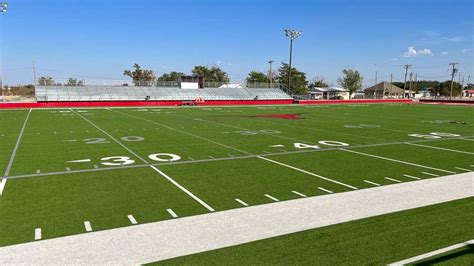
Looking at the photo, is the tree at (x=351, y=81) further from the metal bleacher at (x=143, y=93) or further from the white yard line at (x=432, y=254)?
the white yard line at (x=432, y=254)

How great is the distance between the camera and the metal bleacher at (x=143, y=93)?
48728 millimetres

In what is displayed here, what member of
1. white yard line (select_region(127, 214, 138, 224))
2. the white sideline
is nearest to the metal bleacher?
white yard line (select_region(127, 214, 138, 224))

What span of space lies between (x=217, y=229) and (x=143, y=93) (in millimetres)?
50274

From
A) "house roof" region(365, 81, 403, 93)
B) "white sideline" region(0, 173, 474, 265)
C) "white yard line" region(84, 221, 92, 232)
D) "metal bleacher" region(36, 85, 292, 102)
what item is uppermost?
"house roof" region(365, 81, 403, 93)

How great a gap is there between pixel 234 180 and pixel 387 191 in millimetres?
3476

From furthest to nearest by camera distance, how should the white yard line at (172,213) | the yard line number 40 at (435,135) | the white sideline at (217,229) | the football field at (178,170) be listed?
the yard line number 40 at (435,135), the football field at (178,170), the white yard line at (172,213), the white sideline at (217,229)

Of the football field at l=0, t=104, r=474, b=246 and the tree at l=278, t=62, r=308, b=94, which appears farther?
the tree at l=278, t=62, r=308, b=94

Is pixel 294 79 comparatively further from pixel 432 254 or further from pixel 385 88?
pixel 432 254

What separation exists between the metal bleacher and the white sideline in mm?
45529

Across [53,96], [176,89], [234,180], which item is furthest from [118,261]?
[176,89]

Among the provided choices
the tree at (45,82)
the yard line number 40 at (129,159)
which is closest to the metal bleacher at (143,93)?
the tree at (45,82)

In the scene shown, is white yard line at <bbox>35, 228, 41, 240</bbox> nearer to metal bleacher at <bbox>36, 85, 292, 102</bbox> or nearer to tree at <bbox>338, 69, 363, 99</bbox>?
metal bleacher at <bbox>36, 85, 292, 102</bbox>

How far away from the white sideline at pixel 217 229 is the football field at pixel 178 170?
1.27 ft

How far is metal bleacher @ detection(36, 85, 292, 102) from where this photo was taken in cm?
4873
